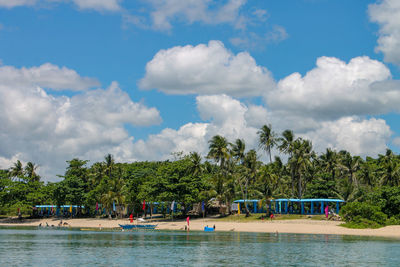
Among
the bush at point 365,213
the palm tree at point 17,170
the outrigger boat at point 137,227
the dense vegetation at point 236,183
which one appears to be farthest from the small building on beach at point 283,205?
the palm tree at point 17,170

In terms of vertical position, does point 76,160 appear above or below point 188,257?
above

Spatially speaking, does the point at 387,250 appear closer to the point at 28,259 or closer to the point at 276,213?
the point at 28,259

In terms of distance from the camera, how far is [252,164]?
308ft

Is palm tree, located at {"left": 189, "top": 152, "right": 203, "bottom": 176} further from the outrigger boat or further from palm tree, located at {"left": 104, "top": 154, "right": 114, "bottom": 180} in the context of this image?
palm tree, located at {"left": 104, "top": 154, "right": 114, "bottom": 180}

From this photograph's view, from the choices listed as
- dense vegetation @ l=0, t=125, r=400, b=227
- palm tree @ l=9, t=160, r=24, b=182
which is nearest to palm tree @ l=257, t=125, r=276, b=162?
dense vegetation @ l=0, t=125, r=400, b=227

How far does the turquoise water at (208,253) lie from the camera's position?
42.7m

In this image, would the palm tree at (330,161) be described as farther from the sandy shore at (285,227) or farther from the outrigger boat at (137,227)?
the outrigger boat at (137,227)

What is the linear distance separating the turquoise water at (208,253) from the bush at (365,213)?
33.6 feet

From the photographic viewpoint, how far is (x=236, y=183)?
100188 millimetres

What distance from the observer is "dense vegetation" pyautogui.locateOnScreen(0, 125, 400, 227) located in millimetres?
80344

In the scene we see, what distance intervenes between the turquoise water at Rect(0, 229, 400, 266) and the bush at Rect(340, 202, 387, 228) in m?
10.2

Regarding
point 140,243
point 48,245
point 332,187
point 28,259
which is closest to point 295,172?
point 332,187

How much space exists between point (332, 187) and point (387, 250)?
4491 cm

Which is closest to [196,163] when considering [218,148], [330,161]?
[218,148]
